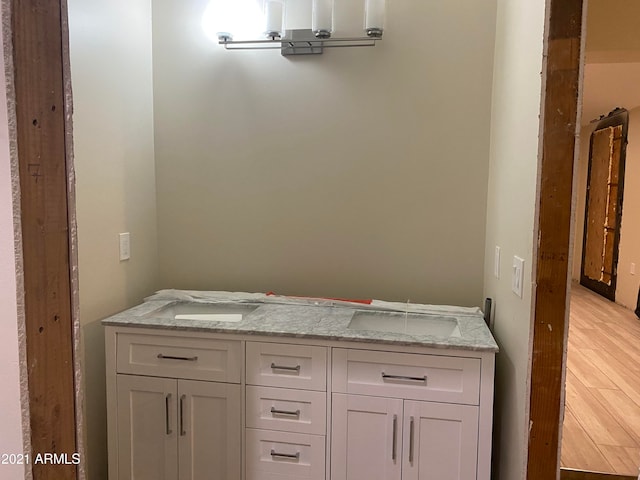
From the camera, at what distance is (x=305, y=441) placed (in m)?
1.93

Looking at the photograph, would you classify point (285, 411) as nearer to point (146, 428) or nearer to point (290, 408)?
point (290, 408)

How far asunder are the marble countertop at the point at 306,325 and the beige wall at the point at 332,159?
0.93 ft

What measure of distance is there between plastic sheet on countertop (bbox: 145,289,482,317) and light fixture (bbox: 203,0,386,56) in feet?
3.89

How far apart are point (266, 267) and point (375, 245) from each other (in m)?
0.56

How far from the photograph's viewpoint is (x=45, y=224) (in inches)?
38.6

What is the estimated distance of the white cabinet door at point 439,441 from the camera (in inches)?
71.3

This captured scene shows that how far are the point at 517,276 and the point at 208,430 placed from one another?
1327 millimetres

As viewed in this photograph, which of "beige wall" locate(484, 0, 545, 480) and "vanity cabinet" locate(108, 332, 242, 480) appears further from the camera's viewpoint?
"vanity cabinet" locate(108, 332, 242, 480)

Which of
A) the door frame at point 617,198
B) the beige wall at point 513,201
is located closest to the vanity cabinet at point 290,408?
the beige wall at point 513,201

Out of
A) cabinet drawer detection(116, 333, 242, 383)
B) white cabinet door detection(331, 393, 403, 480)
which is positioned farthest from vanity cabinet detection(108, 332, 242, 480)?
white cabinet door detection(331, 393, 403, 480)

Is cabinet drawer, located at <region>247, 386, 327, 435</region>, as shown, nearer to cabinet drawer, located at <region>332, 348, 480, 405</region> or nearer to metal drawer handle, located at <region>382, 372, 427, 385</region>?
cabinet drawer, located at <region>332, 348, 480, 405</region>

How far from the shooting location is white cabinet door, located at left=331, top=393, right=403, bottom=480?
6.13 ft

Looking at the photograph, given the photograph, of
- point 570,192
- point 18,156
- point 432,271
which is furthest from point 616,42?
point 18,156

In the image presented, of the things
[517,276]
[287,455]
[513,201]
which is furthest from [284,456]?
[513,201]
